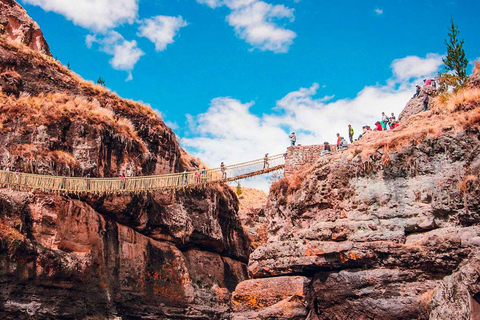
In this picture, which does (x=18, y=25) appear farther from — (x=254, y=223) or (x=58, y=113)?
(x=254, y=223)

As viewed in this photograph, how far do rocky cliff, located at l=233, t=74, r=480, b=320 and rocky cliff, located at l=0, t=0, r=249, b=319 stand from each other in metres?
10.7

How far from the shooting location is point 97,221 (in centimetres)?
2862

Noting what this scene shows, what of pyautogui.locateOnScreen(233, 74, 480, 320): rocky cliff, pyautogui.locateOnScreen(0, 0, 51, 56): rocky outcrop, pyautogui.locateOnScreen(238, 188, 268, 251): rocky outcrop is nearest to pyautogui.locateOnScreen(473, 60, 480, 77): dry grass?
pyautogui.locateOnScreen(233, 74, 480, 320): rocky cliff

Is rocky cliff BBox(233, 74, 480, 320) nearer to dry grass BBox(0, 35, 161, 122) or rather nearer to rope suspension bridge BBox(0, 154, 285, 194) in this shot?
rope suspension bridge BBox(0, 154, 285, 194)

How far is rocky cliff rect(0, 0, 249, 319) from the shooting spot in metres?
24.6

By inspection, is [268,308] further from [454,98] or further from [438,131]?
[454,98]

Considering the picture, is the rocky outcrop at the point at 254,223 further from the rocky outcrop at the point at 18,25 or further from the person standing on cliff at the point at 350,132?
the rocky outcrop at the point at 18,25

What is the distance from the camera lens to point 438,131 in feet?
55.9

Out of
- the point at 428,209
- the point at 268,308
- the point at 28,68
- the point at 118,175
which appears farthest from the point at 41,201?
the point at 428,209

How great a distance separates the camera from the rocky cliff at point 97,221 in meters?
24.6

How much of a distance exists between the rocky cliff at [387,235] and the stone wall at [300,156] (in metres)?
3.98

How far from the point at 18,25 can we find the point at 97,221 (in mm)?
23128

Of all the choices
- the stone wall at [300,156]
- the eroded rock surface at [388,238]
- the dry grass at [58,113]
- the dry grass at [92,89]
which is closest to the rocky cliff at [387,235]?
the eroded rock surface at [388,238]

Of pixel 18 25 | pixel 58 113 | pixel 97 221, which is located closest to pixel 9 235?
pixel 97 221
